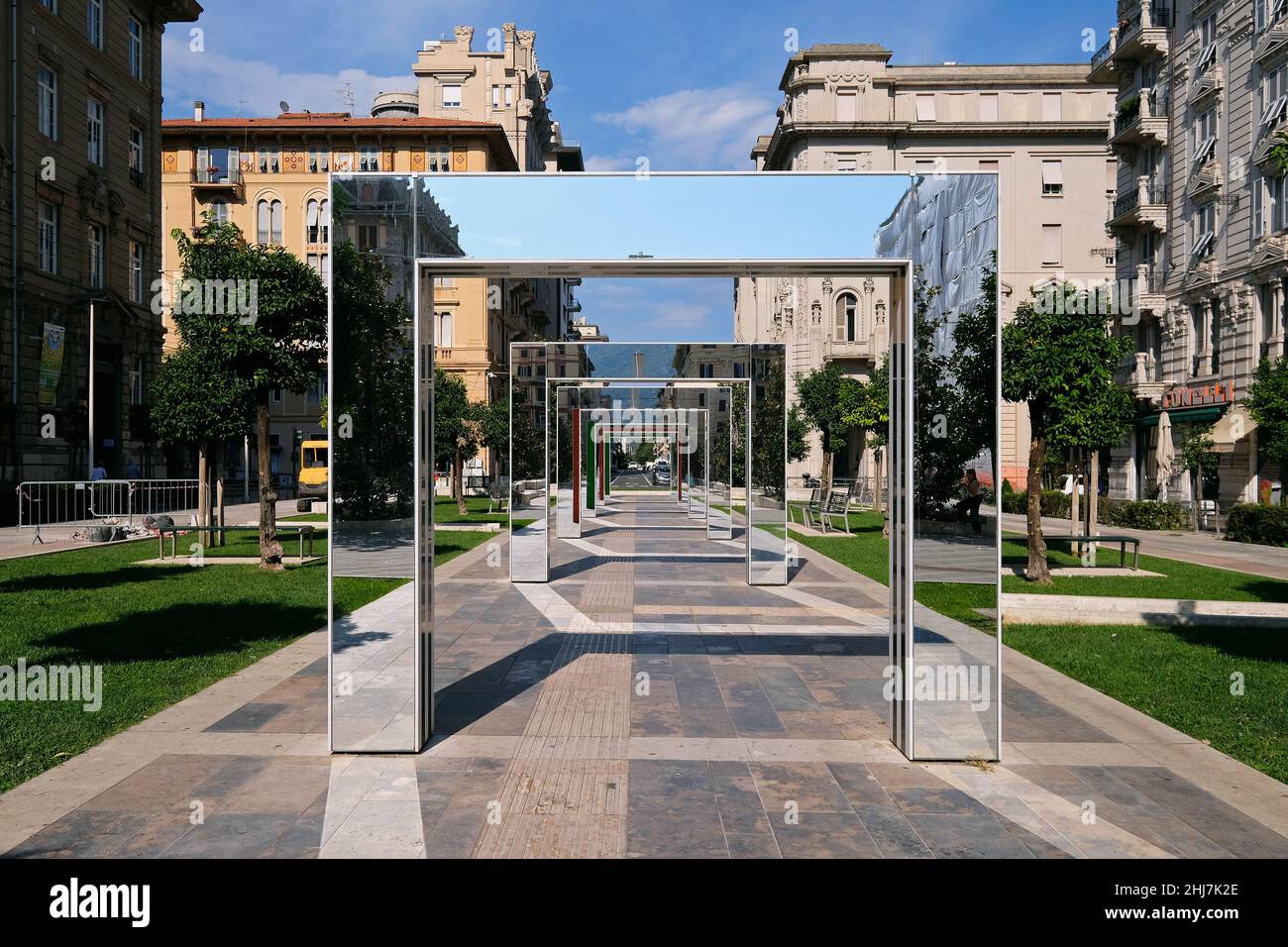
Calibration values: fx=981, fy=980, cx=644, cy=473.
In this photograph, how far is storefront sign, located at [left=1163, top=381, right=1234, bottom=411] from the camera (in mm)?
27688

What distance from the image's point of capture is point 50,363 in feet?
86.1

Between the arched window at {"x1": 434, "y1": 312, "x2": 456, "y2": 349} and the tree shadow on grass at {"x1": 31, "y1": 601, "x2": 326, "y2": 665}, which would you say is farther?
the arched window at {"x1": 434, "y1": 312, "x2": 456, "y2": 349}

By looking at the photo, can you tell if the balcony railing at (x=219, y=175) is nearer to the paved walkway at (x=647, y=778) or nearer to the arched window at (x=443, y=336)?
the arched window at (x=443, y=336)

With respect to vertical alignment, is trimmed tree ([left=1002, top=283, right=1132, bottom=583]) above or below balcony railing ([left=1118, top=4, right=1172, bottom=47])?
below

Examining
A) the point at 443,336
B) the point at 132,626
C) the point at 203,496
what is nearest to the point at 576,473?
the point at 443,336

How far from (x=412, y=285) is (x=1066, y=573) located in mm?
11390

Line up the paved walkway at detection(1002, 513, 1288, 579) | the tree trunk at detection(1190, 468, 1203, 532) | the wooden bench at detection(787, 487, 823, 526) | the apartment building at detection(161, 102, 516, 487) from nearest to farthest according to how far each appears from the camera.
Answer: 1. the paved walkway at detection(1002, 513, 1288, 579)
2. the tree trunk at detection(1190, 468, 1203, 532)
3. the wooden bench at detection(787, 487, 823, 526)
4. the apartment building at detection(161, 102, 516, 487)

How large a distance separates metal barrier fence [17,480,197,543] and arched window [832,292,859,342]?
31.3 meters

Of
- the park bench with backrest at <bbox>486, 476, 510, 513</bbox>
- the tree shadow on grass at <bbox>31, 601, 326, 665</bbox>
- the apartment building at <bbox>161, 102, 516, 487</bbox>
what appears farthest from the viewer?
the apartment building at <bbox>161, 102, 516, 487</bbox>

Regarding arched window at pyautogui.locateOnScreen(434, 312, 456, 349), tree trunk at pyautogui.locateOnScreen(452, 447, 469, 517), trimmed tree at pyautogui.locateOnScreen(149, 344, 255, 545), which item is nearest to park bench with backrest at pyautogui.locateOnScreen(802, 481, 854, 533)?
arched window at pyautogui.locateOnScreen(434, 312, 456, 349)

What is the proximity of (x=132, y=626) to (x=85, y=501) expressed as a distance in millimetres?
15360

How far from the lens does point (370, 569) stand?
550 cm

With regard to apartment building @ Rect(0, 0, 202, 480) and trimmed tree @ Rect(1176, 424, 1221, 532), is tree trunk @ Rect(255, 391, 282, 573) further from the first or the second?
trimmed tree @ Rect(1176, 424, 1221, 532)

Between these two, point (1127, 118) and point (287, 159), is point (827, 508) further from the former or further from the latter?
point (287, 159)
